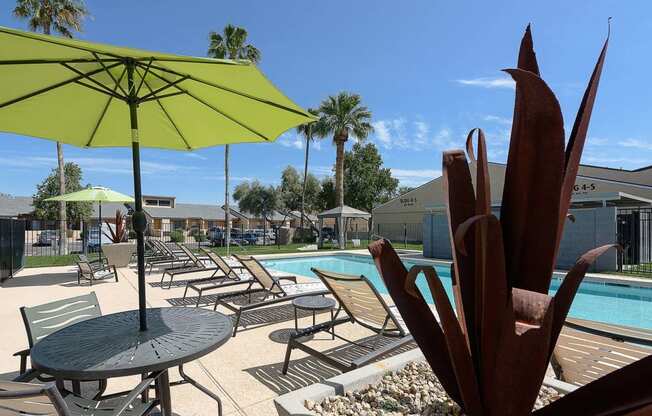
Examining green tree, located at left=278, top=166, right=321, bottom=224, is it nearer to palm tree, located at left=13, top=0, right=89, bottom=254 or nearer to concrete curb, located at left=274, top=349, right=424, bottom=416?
palm tree, located at left=13, top=0, right=89, bottom=254

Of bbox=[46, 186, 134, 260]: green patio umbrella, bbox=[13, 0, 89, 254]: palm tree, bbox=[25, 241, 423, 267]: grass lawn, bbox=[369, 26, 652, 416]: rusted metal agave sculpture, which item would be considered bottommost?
bbox=[25, 241, 423, 267]: grass lawn

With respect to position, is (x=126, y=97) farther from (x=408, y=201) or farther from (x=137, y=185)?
(x=408, y=201)

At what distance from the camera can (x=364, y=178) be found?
36.7 metres

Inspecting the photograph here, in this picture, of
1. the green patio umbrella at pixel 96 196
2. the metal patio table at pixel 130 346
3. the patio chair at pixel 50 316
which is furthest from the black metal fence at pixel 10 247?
the metal patio table at pixel 130 346

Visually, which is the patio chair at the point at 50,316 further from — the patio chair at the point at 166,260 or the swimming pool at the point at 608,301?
the patio chair at the point at 166,260

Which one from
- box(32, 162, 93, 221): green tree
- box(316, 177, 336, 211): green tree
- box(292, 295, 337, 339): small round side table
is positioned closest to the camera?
box(292, 295, 337, 339): small round side table

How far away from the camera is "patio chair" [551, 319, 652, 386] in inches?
98.4

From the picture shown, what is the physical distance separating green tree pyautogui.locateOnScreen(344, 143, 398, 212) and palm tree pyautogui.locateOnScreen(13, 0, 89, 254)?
974 inches

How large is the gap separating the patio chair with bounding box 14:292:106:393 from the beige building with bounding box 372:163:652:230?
Result: 682 cm

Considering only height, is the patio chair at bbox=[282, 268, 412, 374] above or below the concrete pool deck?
above

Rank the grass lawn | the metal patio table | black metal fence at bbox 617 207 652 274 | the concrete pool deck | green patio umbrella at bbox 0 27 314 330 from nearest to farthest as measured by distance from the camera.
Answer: the metal patio table → green patio umbrella at bbox 0 27 314 330 → the concrete pool deck → the grass lawn → black metal fence at bbox 617 207 652 274

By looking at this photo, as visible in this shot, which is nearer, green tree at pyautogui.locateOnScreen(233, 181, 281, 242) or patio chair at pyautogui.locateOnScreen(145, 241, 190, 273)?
patio chair at pyautogui.locateOnScreen(145, 241, 190, 273)

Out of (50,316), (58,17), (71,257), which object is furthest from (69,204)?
(50,316)

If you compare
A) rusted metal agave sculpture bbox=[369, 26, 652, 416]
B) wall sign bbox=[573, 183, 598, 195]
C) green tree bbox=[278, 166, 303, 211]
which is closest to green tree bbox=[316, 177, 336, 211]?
green tree bbox=[278, 166, 303, 211]
